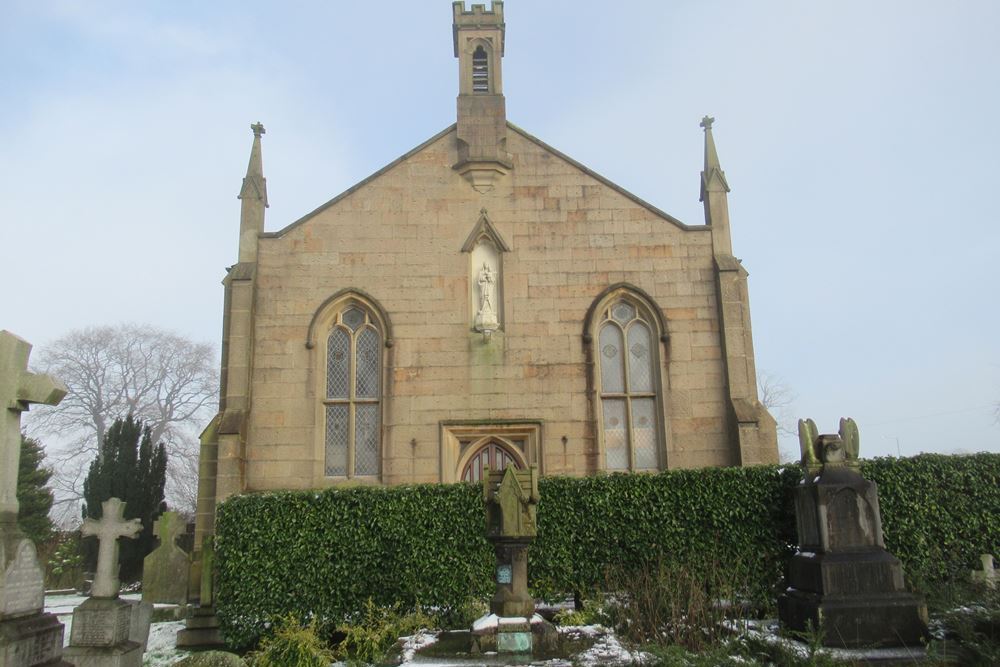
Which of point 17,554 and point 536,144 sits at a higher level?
point 536,144

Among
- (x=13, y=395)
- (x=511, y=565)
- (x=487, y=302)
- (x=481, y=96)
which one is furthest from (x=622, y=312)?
(x=13, y=395)

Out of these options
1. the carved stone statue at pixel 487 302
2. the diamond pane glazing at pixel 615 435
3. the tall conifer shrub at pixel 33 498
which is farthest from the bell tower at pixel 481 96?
the tall conifer shrub at pixel 33 498

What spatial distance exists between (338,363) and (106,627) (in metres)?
6.50

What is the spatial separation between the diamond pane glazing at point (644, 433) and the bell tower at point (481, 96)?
483 cm

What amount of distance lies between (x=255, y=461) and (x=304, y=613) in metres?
3.69

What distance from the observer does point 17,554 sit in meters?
6.22

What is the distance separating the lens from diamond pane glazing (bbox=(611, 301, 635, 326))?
14133mm

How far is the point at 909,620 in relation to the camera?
27.5 ft

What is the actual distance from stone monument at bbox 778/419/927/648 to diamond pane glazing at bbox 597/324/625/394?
4.45 metres

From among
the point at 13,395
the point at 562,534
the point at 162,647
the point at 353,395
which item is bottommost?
the point at 162,647

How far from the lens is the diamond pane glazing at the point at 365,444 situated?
13.5 meters

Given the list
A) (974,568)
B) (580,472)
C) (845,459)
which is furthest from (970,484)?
(580,472)

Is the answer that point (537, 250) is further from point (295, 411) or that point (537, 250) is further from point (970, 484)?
point (970, 484)

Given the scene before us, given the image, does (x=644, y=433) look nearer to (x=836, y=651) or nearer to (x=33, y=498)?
(x=836, y=651)
